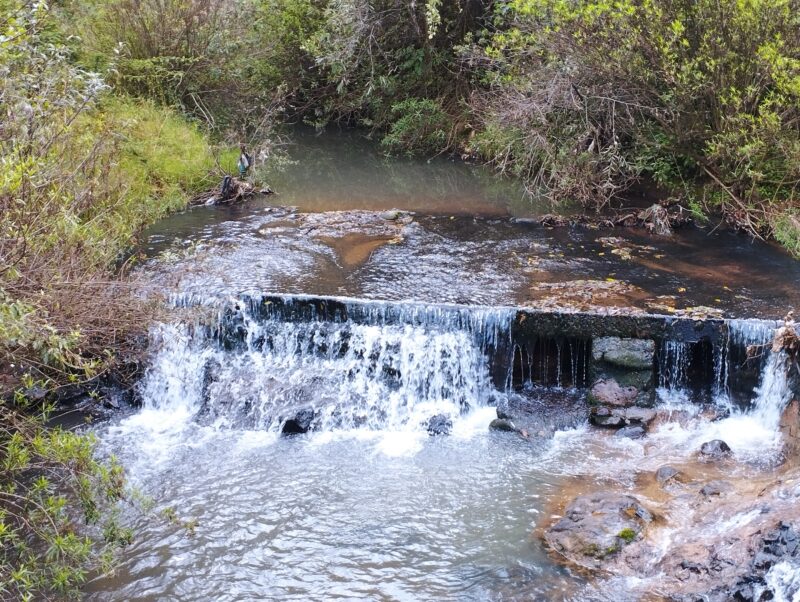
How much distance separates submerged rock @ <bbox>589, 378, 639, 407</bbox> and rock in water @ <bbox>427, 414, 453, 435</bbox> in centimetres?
152

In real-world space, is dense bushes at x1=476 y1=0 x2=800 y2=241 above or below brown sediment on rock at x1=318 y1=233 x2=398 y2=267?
above

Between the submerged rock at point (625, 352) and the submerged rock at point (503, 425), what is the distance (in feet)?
3.91

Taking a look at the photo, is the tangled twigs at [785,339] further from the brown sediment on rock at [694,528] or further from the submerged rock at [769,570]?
the submerged rock at [769,570]

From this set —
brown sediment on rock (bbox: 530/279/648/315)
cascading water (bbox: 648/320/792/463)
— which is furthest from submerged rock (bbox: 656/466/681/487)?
brown sediment on rock (bbox: 530/279/648/315)

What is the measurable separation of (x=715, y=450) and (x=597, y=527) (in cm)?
193

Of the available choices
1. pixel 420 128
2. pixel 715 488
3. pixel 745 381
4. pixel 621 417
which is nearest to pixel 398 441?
pixel 621 417

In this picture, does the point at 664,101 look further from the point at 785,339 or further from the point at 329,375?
the point at 329,375

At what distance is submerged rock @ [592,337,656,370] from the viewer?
26.8ft

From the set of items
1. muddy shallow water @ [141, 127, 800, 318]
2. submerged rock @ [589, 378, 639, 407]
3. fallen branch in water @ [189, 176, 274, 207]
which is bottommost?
submerged rock @ [589, 378, 639, 407]

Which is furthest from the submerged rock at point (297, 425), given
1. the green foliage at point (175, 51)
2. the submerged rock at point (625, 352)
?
the green foliage at point (175, 51)

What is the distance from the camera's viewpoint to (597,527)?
6.06 metres

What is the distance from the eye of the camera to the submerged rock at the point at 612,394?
805 cm

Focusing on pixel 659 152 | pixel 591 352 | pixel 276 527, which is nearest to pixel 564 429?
pixel 591 352

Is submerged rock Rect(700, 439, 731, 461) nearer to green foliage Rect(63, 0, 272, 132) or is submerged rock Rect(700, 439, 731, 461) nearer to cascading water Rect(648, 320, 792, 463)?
cascading water Rect(648, 320, 792, 463)
